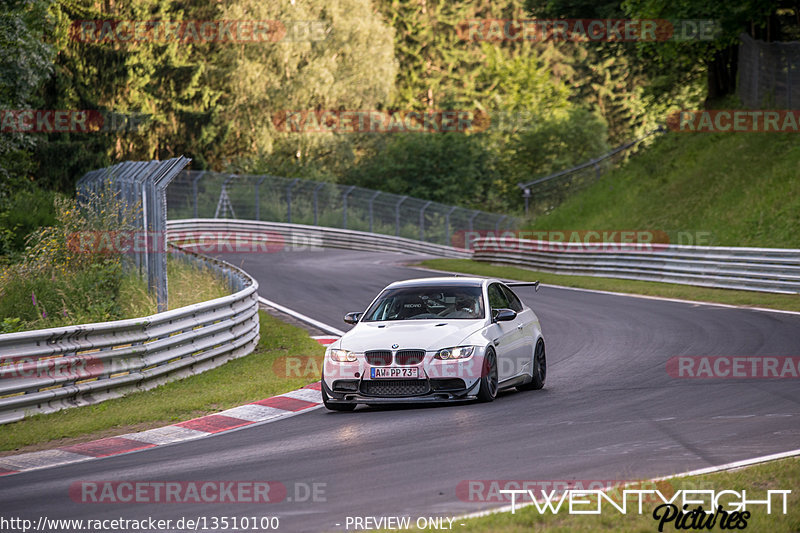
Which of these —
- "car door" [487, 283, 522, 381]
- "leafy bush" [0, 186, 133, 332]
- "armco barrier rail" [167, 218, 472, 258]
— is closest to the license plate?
"car door" [487, 283, 522, 381]

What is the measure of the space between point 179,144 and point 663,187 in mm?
26518

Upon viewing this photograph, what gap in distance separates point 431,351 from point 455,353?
258 millimetres

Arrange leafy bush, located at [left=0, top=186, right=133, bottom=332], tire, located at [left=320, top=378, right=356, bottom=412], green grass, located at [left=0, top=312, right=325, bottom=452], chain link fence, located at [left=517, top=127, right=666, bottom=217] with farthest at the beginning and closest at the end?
chain link fence, located at [left=517, top=127, right=666, bottom=217]
leafy bush, located at [left=0, top=186, right=133, bottom=332]
tire, located at [left=320, top=378, right=356, bottom=412]
green grass, located at [left=0, top=312, right=325, bottom=452]

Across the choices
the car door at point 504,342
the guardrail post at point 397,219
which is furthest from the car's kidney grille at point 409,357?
the guardrail post at point 397,219

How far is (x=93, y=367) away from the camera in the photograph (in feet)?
39.6

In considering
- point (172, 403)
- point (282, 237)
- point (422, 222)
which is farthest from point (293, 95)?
point (172, 403)

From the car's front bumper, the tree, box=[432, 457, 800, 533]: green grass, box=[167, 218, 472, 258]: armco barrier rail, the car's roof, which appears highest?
the tree

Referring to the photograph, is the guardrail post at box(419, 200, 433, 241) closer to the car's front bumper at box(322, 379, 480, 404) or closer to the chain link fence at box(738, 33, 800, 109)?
the chain link fence at box(738, 33, 800, 109)

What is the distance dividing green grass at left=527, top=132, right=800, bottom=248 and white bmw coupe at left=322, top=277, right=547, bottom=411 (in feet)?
57.8

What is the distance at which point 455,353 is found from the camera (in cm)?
1094

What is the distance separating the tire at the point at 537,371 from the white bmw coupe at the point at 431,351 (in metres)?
0.01

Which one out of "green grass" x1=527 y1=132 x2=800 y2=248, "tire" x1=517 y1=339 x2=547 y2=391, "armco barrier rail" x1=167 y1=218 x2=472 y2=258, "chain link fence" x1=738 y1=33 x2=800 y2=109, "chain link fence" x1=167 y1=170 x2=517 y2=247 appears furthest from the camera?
"chain link fence" x1=167 y1=170 x2=517 y2=247

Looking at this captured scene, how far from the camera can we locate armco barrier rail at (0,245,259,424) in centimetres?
1100

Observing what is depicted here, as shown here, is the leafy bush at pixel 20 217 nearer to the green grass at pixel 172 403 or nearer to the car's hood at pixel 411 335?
the green grass at pixel 172 403
